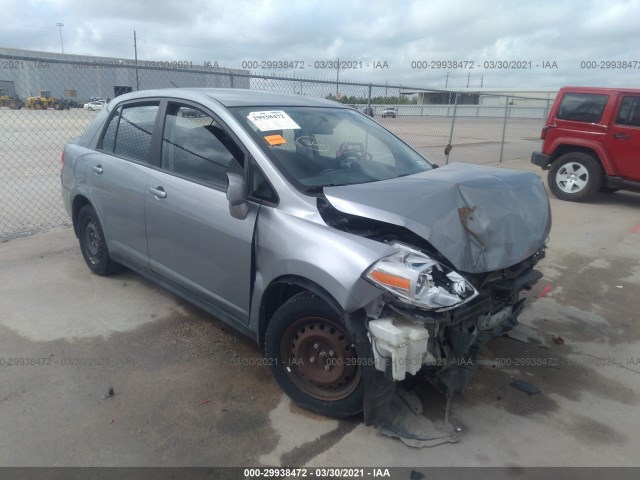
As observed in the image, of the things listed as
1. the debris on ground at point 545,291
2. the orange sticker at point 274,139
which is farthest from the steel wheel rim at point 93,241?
the debris on ground at point 545,291

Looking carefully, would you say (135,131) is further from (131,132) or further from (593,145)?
(593,145)

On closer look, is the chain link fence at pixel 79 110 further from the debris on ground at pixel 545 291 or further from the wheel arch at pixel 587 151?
the debris on ground at pixel 545 291

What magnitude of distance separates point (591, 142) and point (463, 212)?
23.6 ft

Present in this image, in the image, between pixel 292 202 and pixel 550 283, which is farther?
pixel 550 283

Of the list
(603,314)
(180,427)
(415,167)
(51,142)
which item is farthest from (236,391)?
(51,142)

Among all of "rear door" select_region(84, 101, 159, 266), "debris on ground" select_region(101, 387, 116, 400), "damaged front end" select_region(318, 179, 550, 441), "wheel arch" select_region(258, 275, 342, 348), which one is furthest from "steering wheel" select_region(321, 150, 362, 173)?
"debris on ground" select_region(101, 387, 116, 400)

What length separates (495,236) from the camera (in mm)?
2770

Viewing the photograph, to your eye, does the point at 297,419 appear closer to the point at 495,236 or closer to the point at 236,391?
the point at 236,391

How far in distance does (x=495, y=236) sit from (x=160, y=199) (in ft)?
7.73

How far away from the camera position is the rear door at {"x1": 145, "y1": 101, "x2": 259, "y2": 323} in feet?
10.2

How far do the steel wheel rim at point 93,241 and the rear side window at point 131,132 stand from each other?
2.62 ft

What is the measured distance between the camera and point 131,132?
414cm

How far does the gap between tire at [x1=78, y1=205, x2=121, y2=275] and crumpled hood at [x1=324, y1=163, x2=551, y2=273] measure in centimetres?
280

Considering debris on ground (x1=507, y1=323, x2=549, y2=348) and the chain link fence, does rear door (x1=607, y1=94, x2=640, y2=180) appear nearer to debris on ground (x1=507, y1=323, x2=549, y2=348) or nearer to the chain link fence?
the chain link fence
